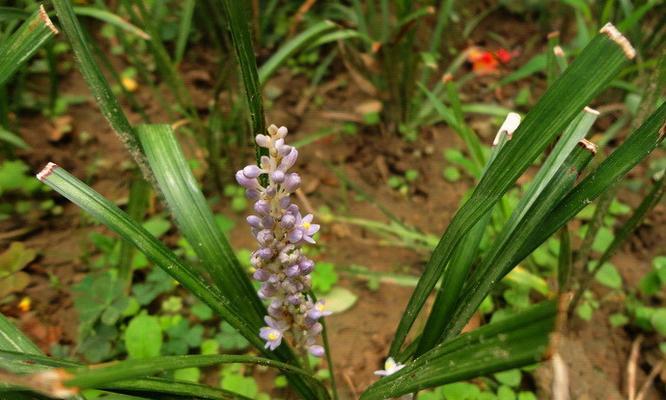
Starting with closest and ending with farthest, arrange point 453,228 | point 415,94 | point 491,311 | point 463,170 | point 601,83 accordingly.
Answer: point 601,83, point 453,228, point 491,311, point 463,170, point 415,94

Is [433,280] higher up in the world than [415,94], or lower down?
lower down

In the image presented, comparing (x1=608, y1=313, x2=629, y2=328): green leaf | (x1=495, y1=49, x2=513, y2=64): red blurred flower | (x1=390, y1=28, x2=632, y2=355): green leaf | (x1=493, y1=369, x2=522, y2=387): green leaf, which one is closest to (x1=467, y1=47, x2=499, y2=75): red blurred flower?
(x1=495, y1=49, x2=513, y2=64): red blurred flower

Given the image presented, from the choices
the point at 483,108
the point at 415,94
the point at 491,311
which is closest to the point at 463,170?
the point at 483,108

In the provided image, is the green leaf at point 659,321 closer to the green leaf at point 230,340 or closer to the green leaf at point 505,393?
the green leaf at point 505,393

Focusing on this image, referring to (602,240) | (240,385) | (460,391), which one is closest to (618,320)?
(602,240)

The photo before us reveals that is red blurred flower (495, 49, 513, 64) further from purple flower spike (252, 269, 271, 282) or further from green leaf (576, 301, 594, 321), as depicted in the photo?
purple flower spike (252, 269, 271, 282)

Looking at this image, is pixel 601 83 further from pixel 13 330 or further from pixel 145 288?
pixel 145 288

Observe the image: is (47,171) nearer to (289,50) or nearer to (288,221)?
(288,221)
